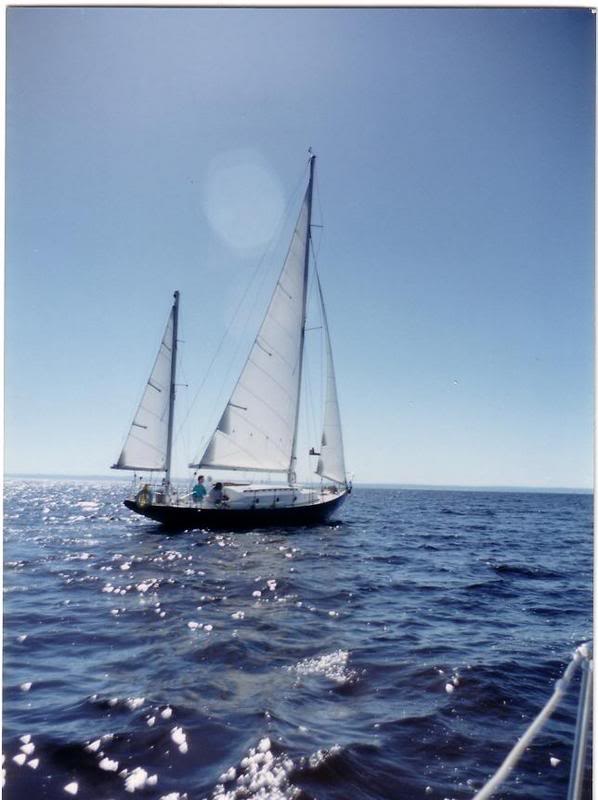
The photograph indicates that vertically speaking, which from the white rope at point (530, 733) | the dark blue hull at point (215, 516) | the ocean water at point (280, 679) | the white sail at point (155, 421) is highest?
the white sail at point (155, 421)

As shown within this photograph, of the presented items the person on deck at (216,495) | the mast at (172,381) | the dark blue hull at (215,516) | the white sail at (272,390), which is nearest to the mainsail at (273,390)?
the white sail at (272,390)

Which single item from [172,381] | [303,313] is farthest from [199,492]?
[303,313]

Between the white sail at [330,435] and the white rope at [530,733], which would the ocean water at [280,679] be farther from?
the white sail at [330,435]

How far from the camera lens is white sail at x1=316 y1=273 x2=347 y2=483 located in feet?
84.5

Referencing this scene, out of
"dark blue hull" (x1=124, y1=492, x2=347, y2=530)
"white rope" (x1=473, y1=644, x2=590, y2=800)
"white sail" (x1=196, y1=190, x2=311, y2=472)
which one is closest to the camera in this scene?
"white rope" (x1=473, y1=644, x2=590, y2=800)

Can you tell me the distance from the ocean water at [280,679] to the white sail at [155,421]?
35.3ft

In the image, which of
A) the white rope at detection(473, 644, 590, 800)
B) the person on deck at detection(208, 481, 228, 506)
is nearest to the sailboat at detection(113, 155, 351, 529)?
the person on deck at detection(208, 481, 228, 506)

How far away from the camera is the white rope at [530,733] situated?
101 inches

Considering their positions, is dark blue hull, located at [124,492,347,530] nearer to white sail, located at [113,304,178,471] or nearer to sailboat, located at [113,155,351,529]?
sailboat, located at [113,155,351,529]

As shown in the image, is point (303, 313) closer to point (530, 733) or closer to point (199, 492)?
point (199, 492)

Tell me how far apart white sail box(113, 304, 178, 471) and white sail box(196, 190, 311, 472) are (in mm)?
3059

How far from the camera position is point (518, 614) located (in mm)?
10062

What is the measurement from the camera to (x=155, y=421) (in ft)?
81.8

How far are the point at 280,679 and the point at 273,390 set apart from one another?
18.2 meters
